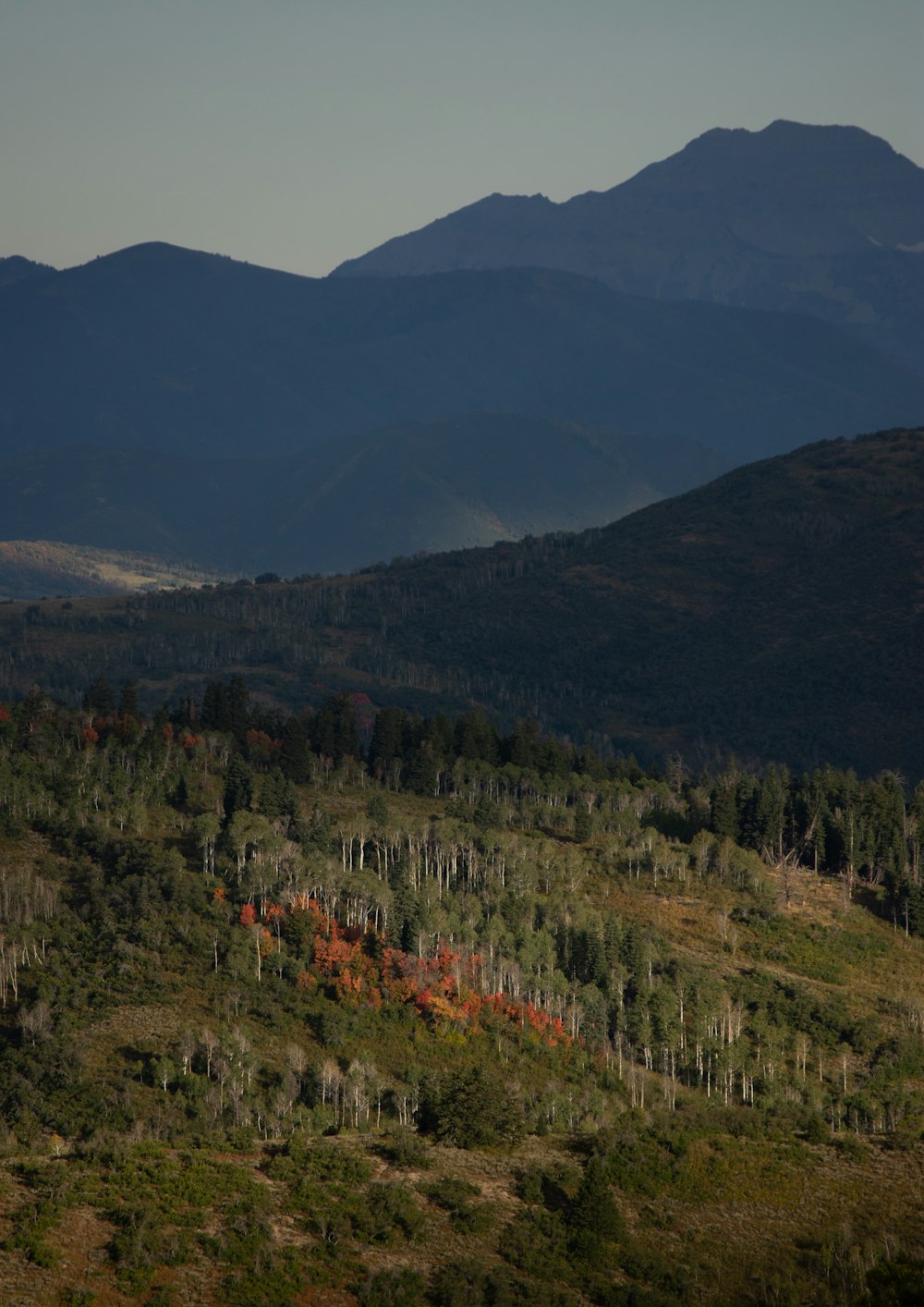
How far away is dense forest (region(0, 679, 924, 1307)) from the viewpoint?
66.4 meters

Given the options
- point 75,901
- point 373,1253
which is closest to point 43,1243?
point 373,1253

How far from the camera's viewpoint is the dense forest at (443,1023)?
66438 millimetres

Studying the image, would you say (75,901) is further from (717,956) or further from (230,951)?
(717,956)

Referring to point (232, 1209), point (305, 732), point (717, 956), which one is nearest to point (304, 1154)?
point (232, 1209)

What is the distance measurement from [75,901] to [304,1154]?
146 feet

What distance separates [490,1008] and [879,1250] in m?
39.7

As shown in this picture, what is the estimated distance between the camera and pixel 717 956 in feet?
404

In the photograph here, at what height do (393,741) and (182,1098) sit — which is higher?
(393,741)

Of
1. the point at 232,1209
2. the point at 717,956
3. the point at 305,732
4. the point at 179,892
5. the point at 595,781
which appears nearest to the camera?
the point at 232,1209

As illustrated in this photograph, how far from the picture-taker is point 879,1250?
67.8 meters

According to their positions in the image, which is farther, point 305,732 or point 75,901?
point 305,732

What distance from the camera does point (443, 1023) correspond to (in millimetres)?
102375

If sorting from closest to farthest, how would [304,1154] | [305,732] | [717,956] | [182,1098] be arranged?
[304,1154]
[182,1098]
[717,956]
[305,732]

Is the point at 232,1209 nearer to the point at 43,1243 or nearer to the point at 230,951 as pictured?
the point at 43,1243
